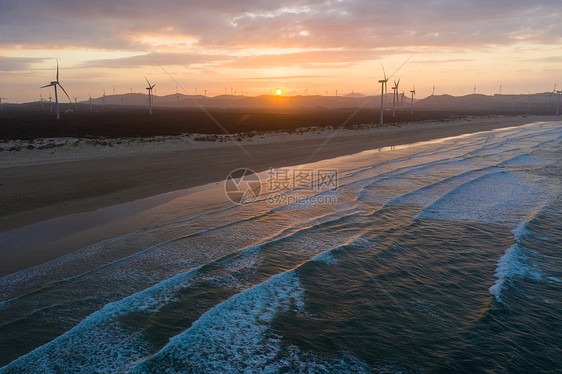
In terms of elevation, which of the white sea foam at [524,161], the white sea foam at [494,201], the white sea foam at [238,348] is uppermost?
the white sea foam at [524,161]

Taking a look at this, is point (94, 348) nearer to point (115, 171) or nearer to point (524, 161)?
point (115, 171)

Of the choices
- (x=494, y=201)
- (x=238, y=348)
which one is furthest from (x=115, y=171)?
(x=494, y=201)

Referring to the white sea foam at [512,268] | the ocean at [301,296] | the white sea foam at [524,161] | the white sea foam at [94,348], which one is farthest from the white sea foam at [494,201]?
the white sea foam at [94,348]

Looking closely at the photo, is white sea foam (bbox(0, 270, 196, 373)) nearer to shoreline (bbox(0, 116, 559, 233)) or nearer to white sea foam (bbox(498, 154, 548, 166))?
shoreline (bbox(0, 116, 559, 233))

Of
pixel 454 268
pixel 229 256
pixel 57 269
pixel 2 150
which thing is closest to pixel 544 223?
pixel 454 268

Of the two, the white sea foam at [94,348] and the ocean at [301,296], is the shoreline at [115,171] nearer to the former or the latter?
the ocean at [301,296]

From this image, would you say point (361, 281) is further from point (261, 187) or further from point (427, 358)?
point (261, 187)

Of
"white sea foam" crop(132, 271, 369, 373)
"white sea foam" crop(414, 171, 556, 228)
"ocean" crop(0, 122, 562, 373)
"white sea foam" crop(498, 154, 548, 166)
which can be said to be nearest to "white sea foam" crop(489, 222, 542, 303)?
"ocean" crop(0, 122, 562, 373)

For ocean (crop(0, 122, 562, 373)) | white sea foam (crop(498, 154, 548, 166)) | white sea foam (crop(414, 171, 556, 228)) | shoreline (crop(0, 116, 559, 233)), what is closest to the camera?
ocean (crop(0, 122, 562, 373))
